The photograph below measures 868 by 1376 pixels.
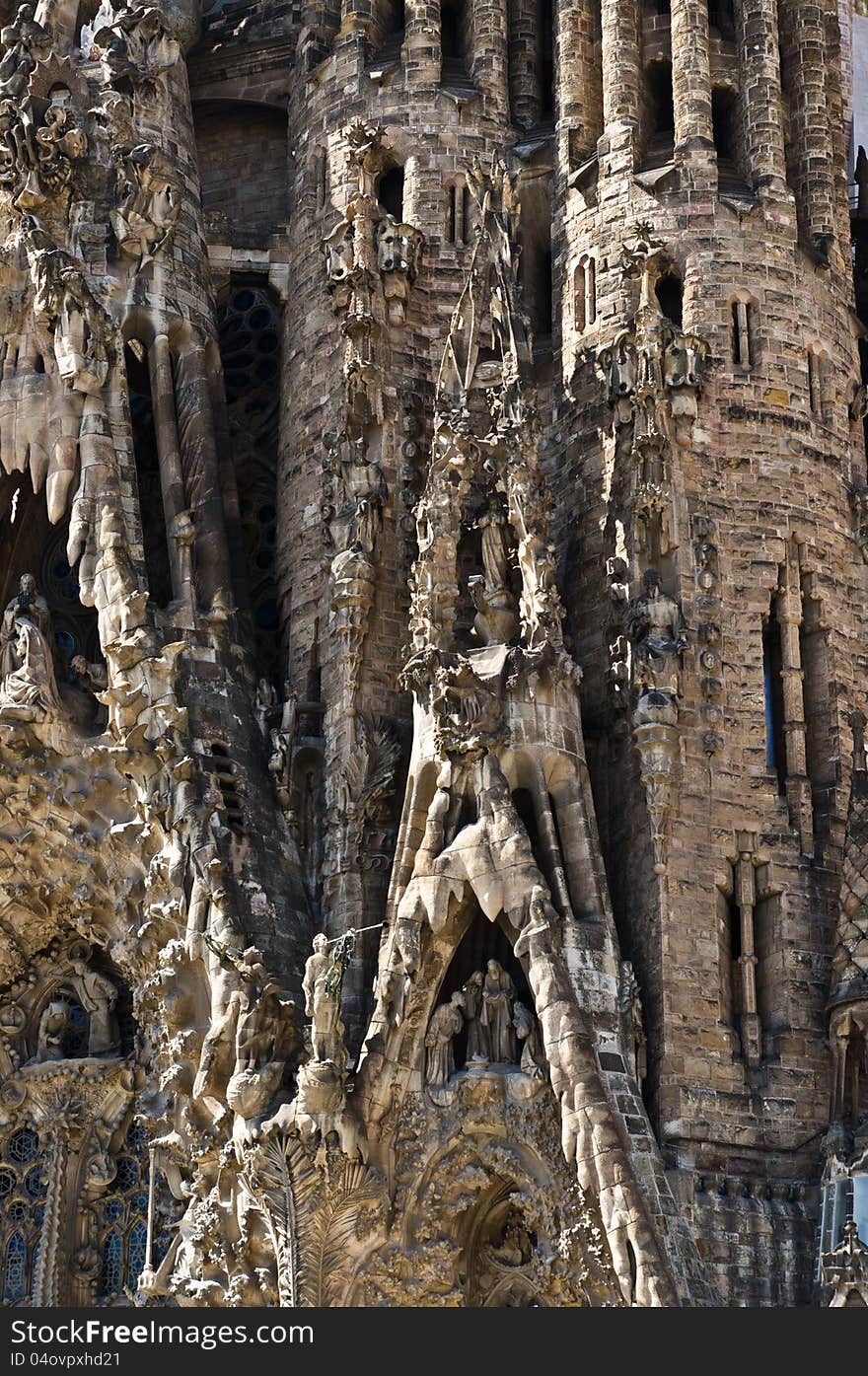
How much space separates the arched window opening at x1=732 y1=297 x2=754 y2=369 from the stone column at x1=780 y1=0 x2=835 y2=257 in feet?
3.66

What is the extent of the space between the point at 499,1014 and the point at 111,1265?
4.55 meters

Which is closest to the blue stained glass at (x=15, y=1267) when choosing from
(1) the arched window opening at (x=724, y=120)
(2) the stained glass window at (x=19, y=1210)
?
(2) the stained glass window at (x=19, y=1210)

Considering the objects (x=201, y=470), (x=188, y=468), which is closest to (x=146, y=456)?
(x=188, y=468)

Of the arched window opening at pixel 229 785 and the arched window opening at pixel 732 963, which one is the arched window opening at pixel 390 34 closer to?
the arched window opening at pixel 229 785

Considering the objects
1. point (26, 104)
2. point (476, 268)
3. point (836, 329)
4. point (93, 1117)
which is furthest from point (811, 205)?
point (93, 1117)

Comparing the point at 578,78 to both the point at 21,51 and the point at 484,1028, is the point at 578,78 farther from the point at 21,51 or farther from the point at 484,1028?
the point at 484,1028

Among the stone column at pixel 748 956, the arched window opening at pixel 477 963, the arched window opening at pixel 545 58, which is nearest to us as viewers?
the arched window opening at pixel 477 963

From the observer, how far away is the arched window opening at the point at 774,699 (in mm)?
27516

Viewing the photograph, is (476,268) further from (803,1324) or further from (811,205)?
(803,1324)

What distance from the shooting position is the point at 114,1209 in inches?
1122

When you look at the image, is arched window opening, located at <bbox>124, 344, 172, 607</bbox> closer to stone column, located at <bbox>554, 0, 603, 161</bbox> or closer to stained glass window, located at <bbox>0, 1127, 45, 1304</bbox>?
stone column, located at <bbox>554, 0, 603, 161</bbox>

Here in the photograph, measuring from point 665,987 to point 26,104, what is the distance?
32.1ft

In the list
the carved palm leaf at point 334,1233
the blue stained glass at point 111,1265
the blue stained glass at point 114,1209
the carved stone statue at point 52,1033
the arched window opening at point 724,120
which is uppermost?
the arched window opening at point 724,120

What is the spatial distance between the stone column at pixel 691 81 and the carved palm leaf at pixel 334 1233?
9.60m
